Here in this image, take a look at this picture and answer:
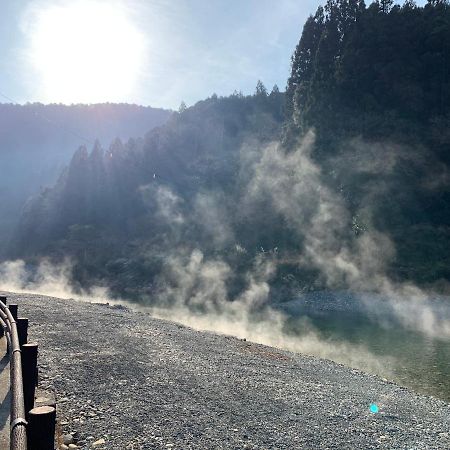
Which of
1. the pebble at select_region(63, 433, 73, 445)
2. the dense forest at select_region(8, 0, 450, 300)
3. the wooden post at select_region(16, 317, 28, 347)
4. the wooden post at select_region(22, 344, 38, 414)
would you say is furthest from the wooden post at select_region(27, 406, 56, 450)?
the dense forest at select_region(8, 0, 450, 300)

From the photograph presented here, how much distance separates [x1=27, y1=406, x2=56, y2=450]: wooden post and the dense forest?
176 feet

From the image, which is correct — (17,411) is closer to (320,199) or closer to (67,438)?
(67,438)

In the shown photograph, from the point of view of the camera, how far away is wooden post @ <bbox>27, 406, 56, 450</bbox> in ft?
15.4

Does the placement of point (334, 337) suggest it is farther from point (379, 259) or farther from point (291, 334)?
point (379, 259)

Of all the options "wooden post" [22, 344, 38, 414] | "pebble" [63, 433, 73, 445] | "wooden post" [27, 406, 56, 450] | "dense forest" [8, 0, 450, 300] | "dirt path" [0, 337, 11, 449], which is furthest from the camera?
"dense forest" [8, 0, 450, 300]

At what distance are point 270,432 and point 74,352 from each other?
877cm

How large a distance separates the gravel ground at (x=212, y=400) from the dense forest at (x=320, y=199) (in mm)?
39078

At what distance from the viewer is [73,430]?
9.72 m

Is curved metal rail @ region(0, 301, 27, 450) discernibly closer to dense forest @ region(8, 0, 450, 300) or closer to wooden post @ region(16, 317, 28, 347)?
wooden post @ region(16, 317, 28, 347)

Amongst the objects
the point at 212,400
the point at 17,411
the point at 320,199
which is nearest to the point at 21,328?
the point at 212,400

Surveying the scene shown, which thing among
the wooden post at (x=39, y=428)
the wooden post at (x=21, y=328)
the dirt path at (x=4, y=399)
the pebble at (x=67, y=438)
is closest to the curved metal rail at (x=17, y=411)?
the wooden post at (x=39, y=428)

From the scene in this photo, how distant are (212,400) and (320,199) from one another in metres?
67.3

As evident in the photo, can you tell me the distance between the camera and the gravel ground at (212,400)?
10578 millimetres

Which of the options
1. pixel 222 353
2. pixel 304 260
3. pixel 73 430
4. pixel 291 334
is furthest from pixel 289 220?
pixel 73 430
